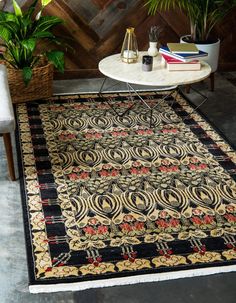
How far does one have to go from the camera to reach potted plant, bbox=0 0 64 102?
332 centimetres

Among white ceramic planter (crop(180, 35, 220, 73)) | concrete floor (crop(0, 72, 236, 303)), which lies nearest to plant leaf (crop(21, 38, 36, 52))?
white ceramic planter (crop(180, 35, 220, 73))

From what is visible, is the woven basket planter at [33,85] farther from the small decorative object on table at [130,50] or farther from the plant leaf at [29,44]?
the small decorative object on table at [130,50]

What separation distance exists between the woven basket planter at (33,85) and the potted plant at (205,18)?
86 cm

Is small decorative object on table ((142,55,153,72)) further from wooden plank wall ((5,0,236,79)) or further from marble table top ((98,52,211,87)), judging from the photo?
wooden plank wall ((5,0,236,79))

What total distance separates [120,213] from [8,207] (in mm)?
509

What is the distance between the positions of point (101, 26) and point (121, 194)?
1.74 meters

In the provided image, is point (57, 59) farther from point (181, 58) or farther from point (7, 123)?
point (7, 123)

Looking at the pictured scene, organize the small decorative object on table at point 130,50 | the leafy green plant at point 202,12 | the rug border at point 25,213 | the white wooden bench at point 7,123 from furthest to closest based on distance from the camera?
the leafy green plant at point 202,12, the small decorative object on table at point 130,50, the white wooden bench at point 7,123, the rug border at point 25,213

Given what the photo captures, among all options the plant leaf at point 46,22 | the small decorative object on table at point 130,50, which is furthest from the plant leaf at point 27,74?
the small decorative object on table at point 130,50

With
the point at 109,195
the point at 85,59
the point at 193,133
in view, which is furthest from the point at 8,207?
the point at 85,59

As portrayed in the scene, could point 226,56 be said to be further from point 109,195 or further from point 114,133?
point 109,195

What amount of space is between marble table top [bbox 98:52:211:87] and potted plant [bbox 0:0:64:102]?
44cm

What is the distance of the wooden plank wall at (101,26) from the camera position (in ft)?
12.4

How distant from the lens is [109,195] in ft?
8.29
